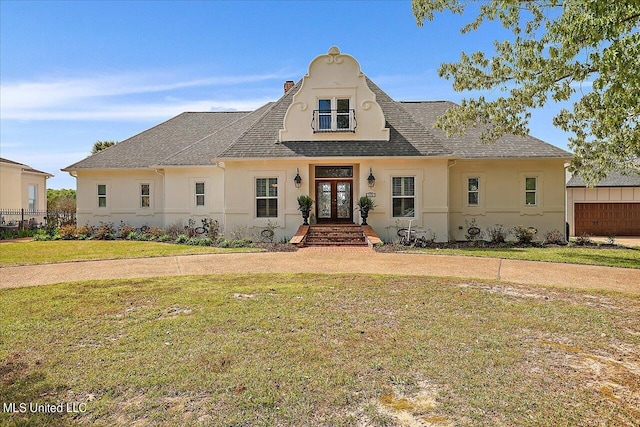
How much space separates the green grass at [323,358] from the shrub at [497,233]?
10307 millimetres

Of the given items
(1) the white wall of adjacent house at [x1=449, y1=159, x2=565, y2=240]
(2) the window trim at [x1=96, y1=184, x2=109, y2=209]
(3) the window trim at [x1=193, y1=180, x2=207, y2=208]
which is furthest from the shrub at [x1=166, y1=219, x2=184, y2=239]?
(1) the white wall of adjacent house at [x1=449, y1=159, x2=565, y2=240]

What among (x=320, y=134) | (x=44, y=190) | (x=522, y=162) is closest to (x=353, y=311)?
(x=320, y=134)

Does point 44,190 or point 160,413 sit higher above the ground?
point 44,190

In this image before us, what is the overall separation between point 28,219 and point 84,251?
49.2 feet

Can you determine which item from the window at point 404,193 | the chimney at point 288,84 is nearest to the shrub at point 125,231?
the chimney at point 288,84

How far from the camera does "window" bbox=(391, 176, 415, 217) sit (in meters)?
18.7

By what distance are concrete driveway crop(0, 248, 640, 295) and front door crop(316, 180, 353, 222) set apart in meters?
6.35

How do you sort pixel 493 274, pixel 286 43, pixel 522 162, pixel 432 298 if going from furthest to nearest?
pixel 522 162, pixel 286 43, pixel 493 274, pixel 432 298

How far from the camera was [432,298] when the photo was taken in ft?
24.8

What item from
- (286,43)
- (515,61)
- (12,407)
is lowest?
(12,407)

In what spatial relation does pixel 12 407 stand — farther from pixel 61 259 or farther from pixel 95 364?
pixel 61 259

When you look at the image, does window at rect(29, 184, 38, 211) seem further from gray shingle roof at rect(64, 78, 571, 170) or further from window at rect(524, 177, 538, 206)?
window at rect(524, 177, 538, 206)

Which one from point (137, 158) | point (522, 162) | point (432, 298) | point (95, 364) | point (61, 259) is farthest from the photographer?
point (137, 158)

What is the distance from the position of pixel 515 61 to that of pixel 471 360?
945cm
